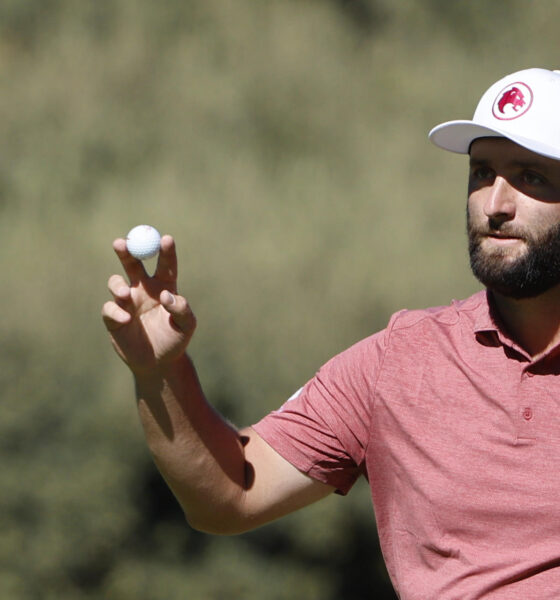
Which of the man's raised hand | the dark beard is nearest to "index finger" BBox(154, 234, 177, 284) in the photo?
the man's raised hand

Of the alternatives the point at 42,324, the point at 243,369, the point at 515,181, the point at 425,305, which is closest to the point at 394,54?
the point at 425,305

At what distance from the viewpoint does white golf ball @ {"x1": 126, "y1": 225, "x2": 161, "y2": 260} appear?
7.68 ft

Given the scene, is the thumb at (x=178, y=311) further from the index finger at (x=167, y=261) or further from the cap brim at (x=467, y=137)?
the cap brim at (x=467, y=137)

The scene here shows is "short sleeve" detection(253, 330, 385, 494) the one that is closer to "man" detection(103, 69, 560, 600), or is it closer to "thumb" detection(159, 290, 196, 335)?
"man" detection(103, 69, 560, 600)

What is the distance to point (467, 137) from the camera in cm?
265

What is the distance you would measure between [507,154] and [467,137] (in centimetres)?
17

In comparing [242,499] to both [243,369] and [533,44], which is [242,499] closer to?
[243,369]

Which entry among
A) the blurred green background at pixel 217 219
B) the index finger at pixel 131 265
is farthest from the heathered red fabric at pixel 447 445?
the blurred green background at pixel 217 219

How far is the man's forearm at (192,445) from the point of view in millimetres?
2385

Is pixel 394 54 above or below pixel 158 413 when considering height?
above

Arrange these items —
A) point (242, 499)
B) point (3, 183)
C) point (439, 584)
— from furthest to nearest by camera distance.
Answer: point (3, 183) < point (242, 499) < point (439, 584)

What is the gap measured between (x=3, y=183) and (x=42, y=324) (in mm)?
570

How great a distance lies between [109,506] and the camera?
425cm

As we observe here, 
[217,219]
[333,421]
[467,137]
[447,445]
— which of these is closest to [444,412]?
[447,445]
